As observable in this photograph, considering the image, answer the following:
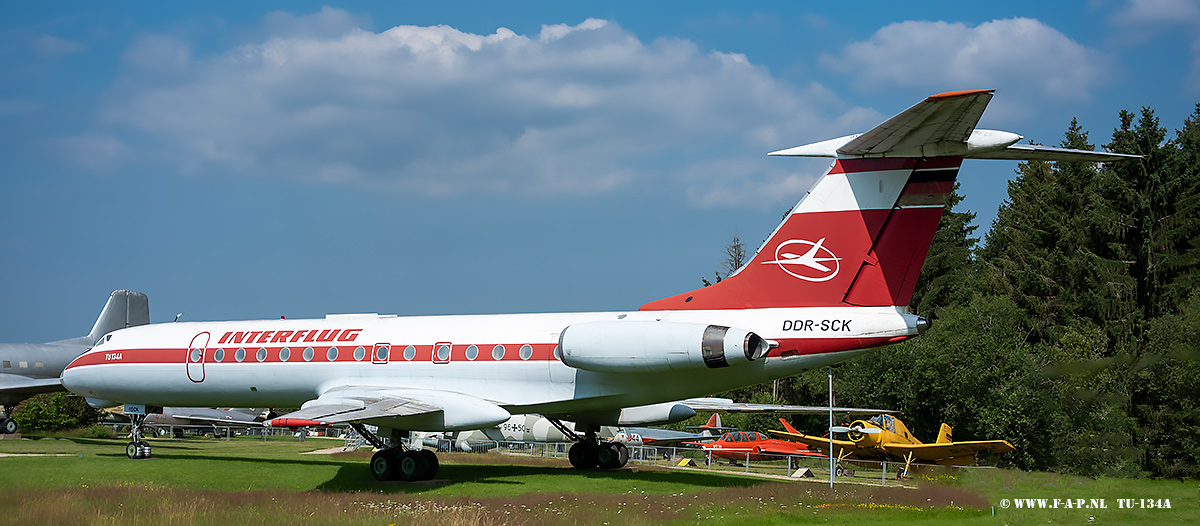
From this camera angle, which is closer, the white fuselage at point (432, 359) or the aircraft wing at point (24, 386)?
the white fuselage at point (432, 359)

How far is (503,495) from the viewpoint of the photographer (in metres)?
15.2

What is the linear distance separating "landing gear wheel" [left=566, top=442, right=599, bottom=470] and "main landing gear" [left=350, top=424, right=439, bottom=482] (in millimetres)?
3570

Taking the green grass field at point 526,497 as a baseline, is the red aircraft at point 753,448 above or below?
above

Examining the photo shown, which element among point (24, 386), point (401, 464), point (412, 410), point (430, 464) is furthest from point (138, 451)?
point (24, 386)

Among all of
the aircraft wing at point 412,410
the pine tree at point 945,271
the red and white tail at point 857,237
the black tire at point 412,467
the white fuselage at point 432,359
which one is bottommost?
the black tire at point 412,467

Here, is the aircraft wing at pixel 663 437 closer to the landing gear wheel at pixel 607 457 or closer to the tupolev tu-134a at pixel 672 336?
the landing gear wheel at pixel 607 457

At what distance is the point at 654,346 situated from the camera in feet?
49.4

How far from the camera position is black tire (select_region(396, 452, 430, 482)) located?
1672 cm

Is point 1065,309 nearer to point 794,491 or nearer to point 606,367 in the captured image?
point 794,491

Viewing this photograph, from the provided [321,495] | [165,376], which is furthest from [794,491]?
[165,376]

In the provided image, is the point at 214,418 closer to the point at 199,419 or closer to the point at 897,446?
the point at 199,419

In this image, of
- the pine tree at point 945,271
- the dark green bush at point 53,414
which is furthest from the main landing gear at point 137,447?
the pine tree at point 945,271

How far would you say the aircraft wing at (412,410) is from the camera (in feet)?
51.0

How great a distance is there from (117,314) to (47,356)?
3.20 metres
